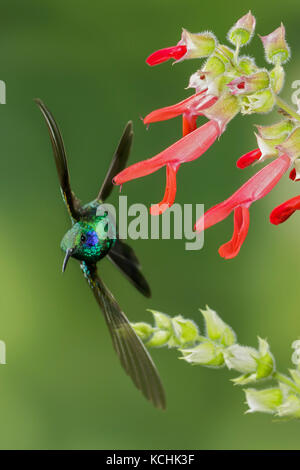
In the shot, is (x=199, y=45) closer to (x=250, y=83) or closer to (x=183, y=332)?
(x=250, y=83)

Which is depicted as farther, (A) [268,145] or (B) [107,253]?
(B) [107,253]

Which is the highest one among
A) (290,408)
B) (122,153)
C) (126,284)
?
(126,284)

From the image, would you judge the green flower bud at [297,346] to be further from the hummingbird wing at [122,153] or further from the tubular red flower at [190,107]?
the hummingbird wing at [122,153]

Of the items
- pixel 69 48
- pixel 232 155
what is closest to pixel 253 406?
pixel 232 155

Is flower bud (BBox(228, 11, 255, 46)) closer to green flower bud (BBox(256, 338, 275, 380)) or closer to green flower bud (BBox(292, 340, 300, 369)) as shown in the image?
green flower bud (BBox(292, 340, 300, 369))

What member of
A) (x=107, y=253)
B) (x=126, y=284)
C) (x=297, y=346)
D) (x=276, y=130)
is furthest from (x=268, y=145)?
(x=126, y=284)

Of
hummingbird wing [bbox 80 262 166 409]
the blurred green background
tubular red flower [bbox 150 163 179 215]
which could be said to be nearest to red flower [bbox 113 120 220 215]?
tubular red flower [bbox 150 163 179 215]

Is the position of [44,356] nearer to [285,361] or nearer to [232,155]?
[285,361]
